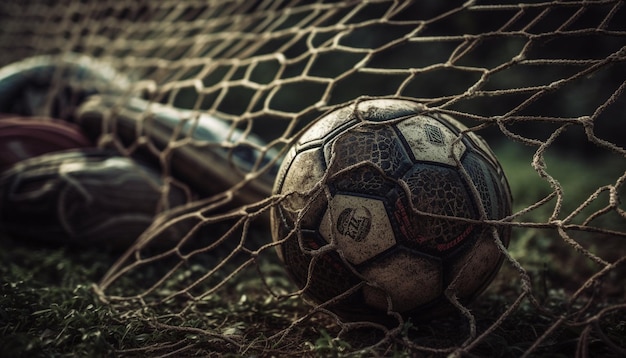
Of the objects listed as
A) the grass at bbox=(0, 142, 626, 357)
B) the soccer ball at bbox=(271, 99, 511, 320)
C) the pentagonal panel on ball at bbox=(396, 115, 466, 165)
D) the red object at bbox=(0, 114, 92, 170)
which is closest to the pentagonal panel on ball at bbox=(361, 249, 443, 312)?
the soccer ball at bbox=(271, 99, 511, 320)

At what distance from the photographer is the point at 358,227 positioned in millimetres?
1676

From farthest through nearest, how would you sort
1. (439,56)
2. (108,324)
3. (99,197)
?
1. (439,56)
2. (99,197)
3. (108,324)

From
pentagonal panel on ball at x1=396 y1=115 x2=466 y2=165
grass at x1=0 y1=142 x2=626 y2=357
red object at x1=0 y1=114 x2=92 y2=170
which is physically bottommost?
grass at x1=0 y1=142 x2=626 y2=357

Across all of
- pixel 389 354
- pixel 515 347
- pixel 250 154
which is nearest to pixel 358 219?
pixel 389 354

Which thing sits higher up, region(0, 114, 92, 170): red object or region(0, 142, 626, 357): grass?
region(0, 114, 92, 170): red object

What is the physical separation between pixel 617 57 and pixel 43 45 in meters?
5.25

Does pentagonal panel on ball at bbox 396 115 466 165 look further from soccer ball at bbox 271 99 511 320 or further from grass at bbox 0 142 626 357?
grass at bbox 0 142 626 357

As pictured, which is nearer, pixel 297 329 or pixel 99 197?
pixel 297 329

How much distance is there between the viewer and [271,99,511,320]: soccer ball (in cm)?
167

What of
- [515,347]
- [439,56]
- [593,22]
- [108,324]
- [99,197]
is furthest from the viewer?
[439,56]

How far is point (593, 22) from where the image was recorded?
6043mm

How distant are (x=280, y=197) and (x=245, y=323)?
0.52m

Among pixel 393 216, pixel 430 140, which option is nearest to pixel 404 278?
pixel 393 216

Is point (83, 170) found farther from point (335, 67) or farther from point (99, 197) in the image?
point (335, 67)
